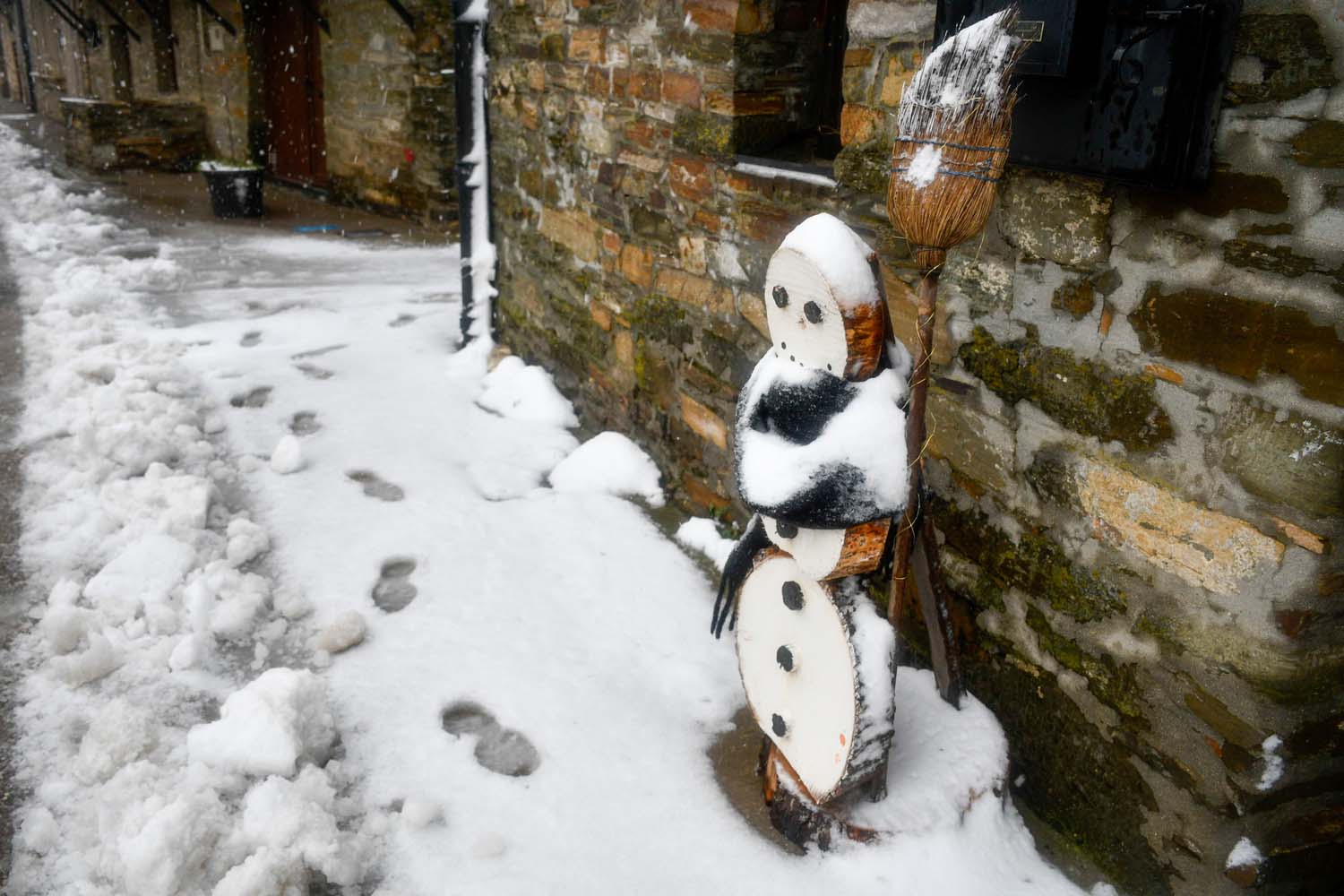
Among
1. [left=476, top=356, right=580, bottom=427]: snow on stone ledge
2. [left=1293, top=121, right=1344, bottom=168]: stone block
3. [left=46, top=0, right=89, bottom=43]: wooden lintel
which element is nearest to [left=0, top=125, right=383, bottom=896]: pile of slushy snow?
[left=476, top=356, right=580, bottom=427]: snow on stone ledge

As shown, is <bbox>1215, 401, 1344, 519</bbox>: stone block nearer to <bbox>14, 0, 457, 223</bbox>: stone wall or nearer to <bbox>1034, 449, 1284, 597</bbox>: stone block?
<bbox>1034, 449, 1284, 597</bbox>: stone block

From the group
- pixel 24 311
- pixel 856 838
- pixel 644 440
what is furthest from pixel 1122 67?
pixel 24 311

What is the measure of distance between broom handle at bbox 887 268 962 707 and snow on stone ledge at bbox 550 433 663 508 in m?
1.67

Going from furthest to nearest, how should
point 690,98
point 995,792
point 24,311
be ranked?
1. point 24,311
2. point 690,98
3. point 995,792

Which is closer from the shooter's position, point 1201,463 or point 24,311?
point 1201,463

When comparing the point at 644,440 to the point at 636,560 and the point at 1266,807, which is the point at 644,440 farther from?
the point at 1266,807

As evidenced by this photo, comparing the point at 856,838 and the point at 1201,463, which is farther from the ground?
the point at 1201,463

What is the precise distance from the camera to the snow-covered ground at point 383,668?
1965mm

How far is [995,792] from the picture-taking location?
2.02m

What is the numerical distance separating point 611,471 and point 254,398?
6.23ft

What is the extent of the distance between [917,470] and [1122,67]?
78 cm

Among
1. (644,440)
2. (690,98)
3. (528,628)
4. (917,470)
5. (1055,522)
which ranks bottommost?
(528,628)

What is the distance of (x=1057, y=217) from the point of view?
1.91 m

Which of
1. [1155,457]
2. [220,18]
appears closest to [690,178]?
[1155,457]
